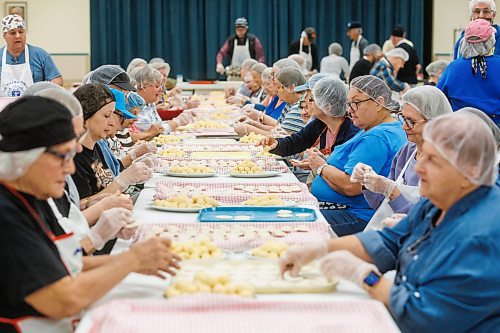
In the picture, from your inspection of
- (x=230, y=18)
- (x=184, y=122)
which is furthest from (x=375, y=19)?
(x=184, y=122)

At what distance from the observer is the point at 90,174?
336 cm

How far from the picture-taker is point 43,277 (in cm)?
174

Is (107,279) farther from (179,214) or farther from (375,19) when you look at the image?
(375,19)

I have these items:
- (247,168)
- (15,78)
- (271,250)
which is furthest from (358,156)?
(15,78)

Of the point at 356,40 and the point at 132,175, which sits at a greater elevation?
the point at 356,40

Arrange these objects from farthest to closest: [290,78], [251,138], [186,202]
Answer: [290,78]
[251,138]
[186,202]

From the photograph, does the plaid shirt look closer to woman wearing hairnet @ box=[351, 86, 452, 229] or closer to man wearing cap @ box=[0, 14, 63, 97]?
man wearing cap @ box=[0, 14, 63, 97]

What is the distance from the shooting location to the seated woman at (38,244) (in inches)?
68.8

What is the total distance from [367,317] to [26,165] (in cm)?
92

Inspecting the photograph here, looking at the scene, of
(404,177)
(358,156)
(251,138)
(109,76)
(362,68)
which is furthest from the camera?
(362,68)

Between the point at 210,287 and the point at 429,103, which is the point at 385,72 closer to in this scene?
the point at 429,103

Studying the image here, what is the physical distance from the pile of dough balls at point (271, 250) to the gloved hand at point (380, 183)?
0.92 metres

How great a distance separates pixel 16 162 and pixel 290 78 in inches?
172

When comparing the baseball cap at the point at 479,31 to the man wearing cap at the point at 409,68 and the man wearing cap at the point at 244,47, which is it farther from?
the man wearing cap at the point at 244,47
